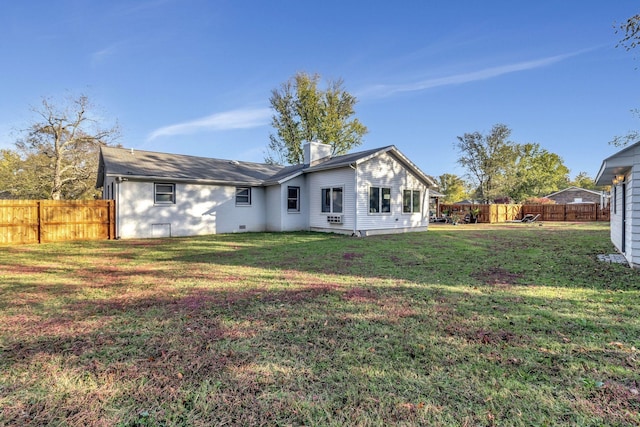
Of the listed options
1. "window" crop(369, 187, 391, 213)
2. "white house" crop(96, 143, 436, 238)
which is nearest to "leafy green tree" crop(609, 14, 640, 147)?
"white house" crop(96, 143, 436, 238)

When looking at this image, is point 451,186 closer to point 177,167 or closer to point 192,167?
point 192,167

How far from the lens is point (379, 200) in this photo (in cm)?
1486

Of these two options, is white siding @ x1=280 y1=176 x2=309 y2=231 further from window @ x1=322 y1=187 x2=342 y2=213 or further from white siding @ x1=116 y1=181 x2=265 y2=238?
white siding @ x1=116 y1=181 x2=265 y2=238

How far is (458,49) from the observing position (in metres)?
15.3

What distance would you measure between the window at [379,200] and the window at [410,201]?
3.75 feet

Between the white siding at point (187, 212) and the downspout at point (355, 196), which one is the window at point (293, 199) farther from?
the downspout at point (355, 196)

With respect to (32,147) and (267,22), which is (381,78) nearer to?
(267,22)

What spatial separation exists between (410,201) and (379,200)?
7.47 ft

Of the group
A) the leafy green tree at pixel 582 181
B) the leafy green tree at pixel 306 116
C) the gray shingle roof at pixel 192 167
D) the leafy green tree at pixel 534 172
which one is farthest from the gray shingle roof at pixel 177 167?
the leafy green tree at pixel 582 181

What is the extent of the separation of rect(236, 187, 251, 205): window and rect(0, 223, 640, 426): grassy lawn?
33.4 feet

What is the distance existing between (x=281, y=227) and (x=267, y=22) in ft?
32.5

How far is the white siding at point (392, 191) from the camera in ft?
46.6

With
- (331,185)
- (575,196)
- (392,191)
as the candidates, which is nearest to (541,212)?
(575,196)

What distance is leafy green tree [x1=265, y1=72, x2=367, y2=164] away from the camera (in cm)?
3216
